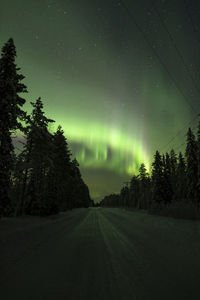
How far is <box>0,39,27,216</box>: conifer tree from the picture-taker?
14.2m

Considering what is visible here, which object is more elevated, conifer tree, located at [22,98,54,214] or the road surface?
conifer tree, located at [22,98,54,214]

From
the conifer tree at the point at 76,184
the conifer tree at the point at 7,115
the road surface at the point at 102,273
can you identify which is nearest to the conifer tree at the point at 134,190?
the conifer tree at the point at 76,184

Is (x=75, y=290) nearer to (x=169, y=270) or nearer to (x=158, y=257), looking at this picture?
(x=169, y=270)

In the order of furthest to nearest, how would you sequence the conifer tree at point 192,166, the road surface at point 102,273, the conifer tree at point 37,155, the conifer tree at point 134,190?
the conifer tree at point 134,190, the conifer tree at point 192,166, the conifer tree at point 37,155, the road surface at point 102,273

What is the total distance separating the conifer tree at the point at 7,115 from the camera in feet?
46.6

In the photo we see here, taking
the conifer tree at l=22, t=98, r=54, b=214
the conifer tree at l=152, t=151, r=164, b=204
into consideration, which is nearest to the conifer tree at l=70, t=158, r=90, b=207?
the conifer tree at l=152, t=151, r=164, b=204

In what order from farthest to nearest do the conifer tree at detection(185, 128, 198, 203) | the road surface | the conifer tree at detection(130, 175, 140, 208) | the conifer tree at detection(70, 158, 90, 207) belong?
the conifer tree at detection(130, 175, 140, 208) < the conifer tree at detection(70, 158, 90, 207) < the conifer tree at detection(185, 128, 198, 203) < the road surface

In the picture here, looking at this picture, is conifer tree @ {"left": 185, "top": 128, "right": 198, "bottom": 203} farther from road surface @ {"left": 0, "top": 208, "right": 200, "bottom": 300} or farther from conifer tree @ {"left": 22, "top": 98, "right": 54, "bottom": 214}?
road surface @ {"left": 0, "top": 208, "right": 200, "bottom": 300}

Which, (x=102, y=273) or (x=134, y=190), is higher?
(x=134, y=190)

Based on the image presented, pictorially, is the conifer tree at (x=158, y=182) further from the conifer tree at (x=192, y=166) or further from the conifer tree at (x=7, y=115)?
the conifer tree at (x=7, y=115)

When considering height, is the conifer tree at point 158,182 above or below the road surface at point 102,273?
above

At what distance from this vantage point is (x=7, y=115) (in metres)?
14.8

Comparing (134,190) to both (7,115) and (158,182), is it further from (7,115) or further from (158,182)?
(7,115)

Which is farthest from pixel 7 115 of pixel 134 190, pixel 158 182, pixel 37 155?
pixel 134 190
